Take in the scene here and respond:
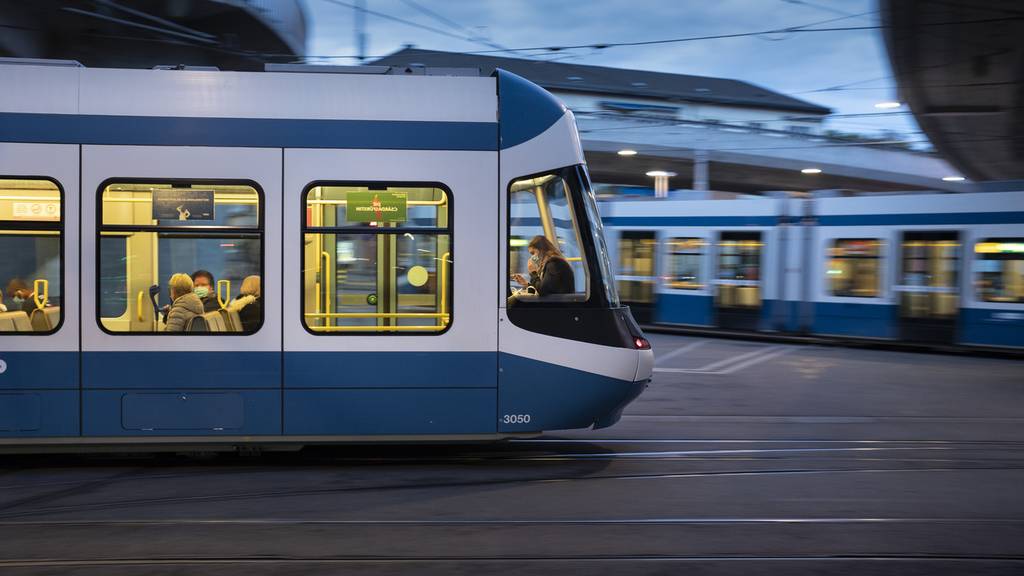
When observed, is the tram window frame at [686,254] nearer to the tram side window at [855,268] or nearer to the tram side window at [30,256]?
→ the tram side window at [855,268]

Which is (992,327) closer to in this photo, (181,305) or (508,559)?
(508,559)

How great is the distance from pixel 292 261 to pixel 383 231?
2.25 ft

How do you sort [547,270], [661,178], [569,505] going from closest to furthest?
[569,505], [547,270], [661,178]

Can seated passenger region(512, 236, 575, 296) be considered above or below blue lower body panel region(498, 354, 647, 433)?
above

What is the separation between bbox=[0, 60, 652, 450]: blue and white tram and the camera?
263 inches

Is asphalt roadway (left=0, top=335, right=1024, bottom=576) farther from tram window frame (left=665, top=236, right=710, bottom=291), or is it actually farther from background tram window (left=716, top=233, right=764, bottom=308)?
tram window frame (left=665, top=236, right=710, bottom=291)

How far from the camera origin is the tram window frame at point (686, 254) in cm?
1996

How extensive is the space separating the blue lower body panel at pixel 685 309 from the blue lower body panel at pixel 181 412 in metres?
14.4

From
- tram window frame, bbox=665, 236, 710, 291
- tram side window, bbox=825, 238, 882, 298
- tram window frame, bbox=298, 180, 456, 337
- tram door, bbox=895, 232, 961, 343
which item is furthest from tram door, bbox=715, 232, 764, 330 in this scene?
tram window frame, bbox=298, 180, 456, 337

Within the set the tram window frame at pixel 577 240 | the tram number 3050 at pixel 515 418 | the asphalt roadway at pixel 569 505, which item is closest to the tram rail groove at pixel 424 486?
the asphalt roadway at pixel 569 505

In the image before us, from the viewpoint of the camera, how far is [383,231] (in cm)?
690

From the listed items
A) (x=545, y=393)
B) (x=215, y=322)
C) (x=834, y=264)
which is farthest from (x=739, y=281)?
(x=215, y=322)

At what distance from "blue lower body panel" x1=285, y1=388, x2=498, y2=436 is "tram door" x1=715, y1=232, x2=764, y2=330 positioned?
13.4 metres

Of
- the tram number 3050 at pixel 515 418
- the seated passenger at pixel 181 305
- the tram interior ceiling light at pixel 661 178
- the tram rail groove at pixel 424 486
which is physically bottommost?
the tram rail groove at pixel 424 486
